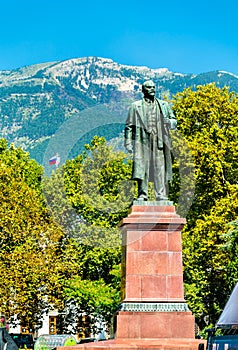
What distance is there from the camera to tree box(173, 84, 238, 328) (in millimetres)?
32031

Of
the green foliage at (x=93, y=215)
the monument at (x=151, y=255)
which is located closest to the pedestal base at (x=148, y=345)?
the monument at (x=151, y=255)

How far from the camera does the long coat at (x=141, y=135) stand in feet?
53.6

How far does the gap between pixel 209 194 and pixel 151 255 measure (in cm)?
1962

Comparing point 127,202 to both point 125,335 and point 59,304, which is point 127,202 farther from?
point 125,335

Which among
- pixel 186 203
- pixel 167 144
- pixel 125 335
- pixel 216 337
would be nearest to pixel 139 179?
pixel 167 144

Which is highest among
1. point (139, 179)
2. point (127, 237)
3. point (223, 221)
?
point (223, 221)

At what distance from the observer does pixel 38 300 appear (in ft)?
117

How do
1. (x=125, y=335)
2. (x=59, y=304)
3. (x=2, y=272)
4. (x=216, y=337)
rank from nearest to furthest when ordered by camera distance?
1. (x=216, y=337)
2. (x=125, y=335)
3. (x=2, y=272)
4. (x=59, y=304)

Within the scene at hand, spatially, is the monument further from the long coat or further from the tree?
the tree

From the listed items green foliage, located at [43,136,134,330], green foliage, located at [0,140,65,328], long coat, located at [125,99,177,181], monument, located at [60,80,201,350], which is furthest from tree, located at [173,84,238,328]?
monument, located at [60,80,201,350]

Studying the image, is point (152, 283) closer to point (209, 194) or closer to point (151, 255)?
point (151, 255)

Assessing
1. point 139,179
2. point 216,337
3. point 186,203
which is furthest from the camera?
point 186,203

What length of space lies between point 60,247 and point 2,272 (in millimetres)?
4720

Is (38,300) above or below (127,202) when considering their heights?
below
